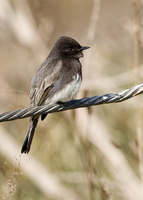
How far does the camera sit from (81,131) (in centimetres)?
537

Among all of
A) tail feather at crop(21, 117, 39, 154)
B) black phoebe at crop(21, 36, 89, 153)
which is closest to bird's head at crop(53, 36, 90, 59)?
black phoebe at crop(21, 36, 89, 153)

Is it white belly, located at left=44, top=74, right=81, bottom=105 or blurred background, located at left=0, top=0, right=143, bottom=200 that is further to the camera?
blurred background, located at left=0, top=0, right=143, bottom=200

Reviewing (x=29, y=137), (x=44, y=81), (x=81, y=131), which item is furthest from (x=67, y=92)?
(x=81, y=131)

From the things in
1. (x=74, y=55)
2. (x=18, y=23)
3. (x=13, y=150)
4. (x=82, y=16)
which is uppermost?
(x=82, y=16)

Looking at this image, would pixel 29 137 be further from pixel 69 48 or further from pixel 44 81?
pixel 69 48

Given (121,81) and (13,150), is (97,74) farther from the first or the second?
(13,150)

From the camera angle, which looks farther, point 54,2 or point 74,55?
point 54,2

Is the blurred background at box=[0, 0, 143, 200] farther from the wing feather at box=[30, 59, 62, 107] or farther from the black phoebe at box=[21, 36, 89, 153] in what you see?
the wing feather at box=[30, 59, 62, 107]

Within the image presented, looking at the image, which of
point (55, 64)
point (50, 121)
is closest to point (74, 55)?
point (55, 64)

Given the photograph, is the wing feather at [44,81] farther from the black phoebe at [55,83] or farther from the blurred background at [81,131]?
the blurred background at [81,131]

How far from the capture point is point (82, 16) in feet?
36.8

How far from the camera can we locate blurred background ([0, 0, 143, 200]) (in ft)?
15.5

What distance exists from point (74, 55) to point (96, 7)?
1303 mm

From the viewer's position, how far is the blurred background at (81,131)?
4.73 m
